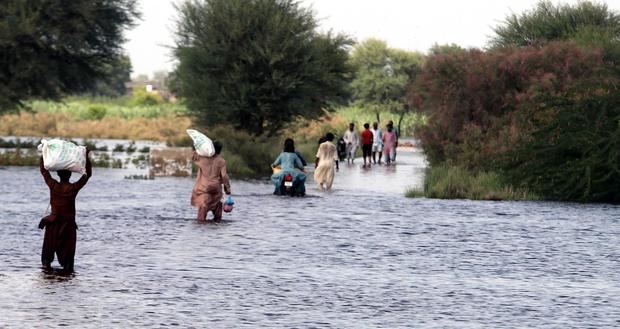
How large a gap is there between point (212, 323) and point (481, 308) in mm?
3153

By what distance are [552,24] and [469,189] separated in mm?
35671

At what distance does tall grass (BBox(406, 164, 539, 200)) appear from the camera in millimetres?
35094

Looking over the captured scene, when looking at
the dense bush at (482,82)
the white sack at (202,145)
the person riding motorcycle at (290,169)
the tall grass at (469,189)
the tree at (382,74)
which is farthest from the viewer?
the tree at (382,74)

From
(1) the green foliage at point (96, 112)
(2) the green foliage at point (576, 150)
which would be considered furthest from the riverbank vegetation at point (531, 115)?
(1) the green foliage at point (96, 112)

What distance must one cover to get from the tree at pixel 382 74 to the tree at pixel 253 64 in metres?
80.1

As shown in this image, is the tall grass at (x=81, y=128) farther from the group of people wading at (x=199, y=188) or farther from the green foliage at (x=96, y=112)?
the group of people wading at (x=199, y=188)

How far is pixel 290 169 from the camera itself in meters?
33.4

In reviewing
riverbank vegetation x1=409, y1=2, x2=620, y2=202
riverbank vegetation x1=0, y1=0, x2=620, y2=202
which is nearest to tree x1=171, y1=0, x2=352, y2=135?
riverbank vegetation x1=0, y1=0, x2=620, y2=202

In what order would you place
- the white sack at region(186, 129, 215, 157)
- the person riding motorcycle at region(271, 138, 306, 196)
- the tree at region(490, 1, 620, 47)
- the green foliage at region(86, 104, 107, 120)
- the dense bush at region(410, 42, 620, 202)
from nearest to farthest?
the white sack at region(186, 129, 215, 157)
the person riding motorcycle at region(271, 138, 306, 196)
the dense bush at region(410, 42, 620, 202)
the tree at region(490, 1, 620, 47)
the green foliage at region(86, 104, 107, 120)

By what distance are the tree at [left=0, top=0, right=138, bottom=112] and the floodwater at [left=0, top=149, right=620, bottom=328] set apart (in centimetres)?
2187

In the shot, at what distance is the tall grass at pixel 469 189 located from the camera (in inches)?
1382

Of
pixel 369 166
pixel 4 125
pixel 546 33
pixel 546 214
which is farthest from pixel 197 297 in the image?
pixel 4 125

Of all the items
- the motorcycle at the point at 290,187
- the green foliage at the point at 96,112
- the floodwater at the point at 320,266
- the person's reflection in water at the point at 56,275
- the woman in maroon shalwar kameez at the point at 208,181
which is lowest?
the person's reflection in water at the point at 56,275

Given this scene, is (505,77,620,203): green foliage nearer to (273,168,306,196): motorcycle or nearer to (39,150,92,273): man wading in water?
(273,168,306,196): motorcycle
